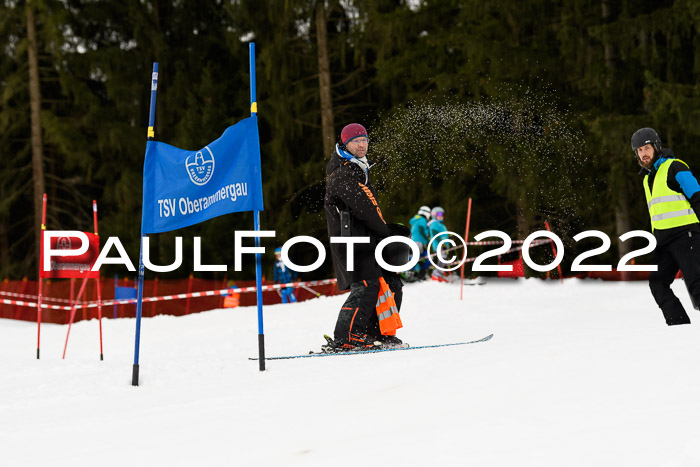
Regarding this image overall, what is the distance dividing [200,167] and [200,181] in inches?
4.3

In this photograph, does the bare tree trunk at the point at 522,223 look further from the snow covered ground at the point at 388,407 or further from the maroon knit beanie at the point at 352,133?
the maroon knit beanie at the point at 352,133

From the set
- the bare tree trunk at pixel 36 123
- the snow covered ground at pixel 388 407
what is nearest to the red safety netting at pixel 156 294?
the bare tree trunk at pixel 36 123

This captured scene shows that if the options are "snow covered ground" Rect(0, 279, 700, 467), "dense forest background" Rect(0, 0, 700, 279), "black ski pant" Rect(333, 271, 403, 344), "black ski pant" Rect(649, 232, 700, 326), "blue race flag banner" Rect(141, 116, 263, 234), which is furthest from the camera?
"dense forest background" Rect(0, 0, 700, 279)

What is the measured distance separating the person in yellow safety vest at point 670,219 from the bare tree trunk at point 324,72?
14.0 meters

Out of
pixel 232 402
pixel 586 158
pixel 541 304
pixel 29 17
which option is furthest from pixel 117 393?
pixel 29 17

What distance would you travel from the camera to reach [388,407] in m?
4.27

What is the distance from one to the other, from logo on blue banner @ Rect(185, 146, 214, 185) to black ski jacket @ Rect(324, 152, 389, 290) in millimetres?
1059

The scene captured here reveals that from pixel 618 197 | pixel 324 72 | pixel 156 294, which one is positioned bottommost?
pixel 156 294

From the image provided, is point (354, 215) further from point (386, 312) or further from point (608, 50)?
point (608, 50)

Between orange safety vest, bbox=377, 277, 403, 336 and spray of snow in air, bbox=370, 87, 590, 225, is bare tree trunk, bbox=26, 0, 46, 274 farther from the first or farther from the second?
orange safety vest, bbox=377, 277, 403, 336

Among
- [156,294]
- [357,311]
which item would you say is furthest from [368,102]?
[357,311]

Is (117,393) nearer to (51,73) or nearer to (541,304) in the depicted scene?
(541,304)

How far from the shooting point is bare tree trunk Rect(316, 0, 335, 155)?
67.7 feet

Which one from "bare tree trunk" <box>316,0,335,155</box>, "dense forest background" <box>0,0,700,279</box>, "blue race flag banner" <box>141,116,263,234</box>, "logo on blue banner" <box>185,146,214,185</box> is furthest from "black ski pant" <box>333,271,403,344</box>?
"bare tree trunk" <box>316,0,335,155</box>
